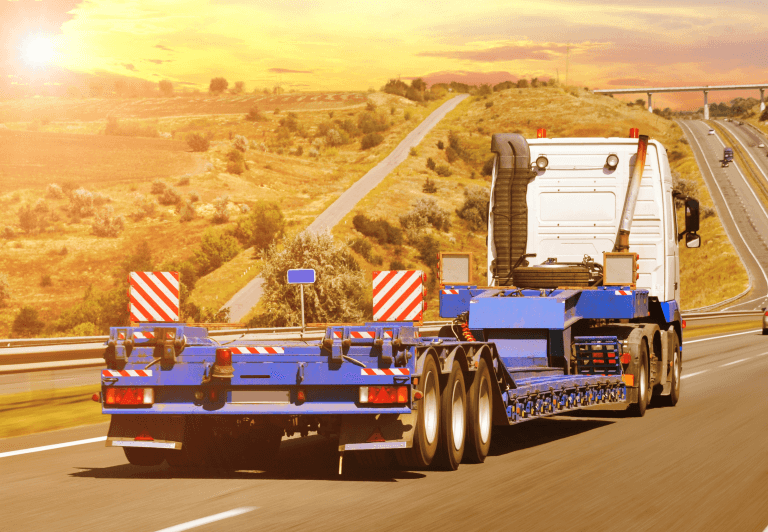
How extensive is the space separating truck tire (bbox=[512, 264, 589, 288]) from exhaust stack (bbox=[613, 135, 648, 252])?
0.91 meters

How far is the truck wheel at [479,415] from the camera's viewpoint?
9938mm

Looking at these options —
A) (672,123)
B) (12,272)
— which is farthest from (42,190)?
(672,123)

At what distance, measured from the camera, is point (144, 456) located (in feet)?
31.6

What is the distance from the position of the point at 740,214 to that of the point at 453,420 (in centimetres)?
10200

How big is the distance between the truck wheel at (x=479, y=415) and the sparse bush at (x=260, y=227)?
66529 millimetres

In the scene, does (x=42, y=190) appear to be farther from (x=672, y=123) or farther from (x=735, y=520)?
(x=672, y=123)

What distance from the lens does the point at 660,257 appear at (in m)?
15.9

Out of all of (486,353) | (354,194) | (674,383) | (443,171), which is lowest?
(674,383)

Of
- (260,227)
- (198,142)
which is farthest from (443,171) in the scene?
(260,227)

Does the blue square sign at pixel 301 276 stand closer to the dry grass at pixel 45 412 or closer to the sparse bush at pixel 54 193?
the dry grass at pixel 45 412

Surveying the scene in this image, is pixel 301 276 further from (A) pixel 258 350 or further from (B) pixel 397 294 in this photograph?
(A) pixel 258 350

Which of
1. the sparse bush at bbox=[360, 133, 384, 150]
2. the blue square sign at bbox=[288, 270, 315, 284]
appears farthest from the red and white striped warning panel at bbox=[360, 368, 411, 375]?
the sparse bush at bbox=[360, 133, 384, 150]

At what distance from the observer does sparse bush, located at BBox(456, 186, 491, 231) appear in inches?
3497

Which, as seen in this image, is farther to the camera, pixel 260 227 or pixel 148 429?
pixel 260 227
